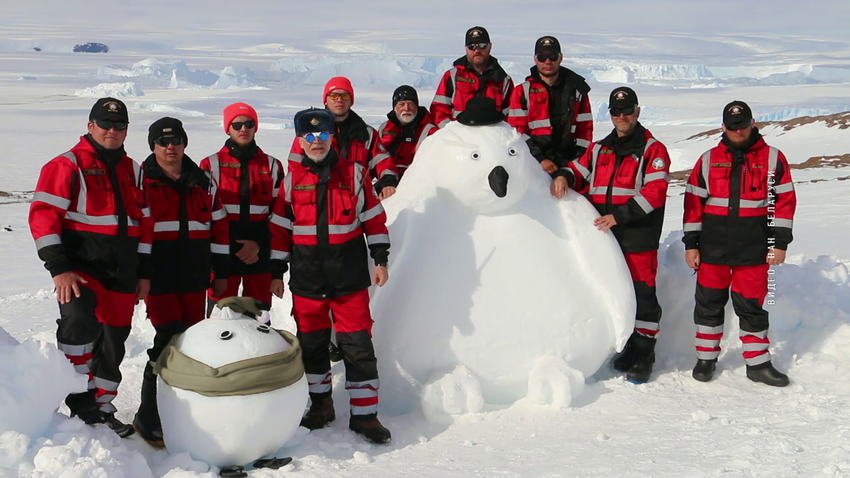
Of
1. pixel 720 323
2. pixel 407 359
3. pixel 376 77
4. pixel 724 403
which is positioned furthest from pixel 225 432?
pixel 376 77

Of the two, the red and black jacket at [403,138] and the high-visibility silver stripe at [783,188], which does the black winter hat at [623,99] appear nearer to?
the high-visibility silver stripe at [783,188]

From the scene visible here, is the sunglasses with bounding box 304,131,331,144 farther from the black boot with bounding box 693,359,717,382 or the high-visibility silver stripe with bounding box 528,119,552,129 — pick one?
the black boot with bounding box 693,359,717,382

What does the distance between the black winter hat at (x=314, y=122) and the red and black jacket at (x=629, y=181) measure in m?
1.45

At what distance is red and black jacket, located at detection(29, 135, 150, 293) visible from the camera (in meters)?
3.14

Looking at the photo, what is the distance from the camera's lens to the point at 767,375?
13.4 feet

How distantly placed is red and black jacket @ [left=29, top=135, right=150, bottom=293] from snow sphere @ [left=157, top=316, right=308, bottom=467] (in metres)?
0.54

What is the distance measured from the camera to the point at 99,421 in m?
3.35

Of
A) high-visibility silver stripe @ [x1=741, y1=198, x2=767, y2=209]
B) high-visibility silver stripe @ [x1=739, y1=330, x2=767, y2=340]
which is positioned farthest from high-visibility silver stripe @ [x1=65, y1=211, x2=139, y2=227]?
high-visibility silver stripe @ [x1=739, y1=330, x2=767, y2=340]

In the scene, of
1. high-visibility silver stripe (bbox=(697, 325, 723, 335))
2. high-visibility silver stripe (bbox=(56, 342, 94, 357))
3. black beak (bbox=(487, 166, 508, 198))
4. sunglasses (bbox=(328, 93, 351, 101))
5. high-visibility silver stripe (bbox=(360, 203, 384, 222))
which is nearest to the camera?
high-visibility silver stripe (bbox=(56, 342, 94, 357))

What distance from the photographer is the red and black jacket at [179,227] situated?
11.7 feet

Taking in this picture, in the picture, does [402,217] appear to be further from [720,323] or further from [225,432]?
[720,323]

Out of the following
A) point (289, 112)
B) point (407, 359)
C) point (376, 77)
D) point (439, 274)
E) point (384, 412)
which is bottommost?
point (384, 412)

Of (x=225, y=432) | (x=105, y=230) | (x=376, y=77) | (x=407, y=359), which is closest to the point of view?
(x=225, y=432)

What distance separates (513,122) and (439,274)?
1402mm
